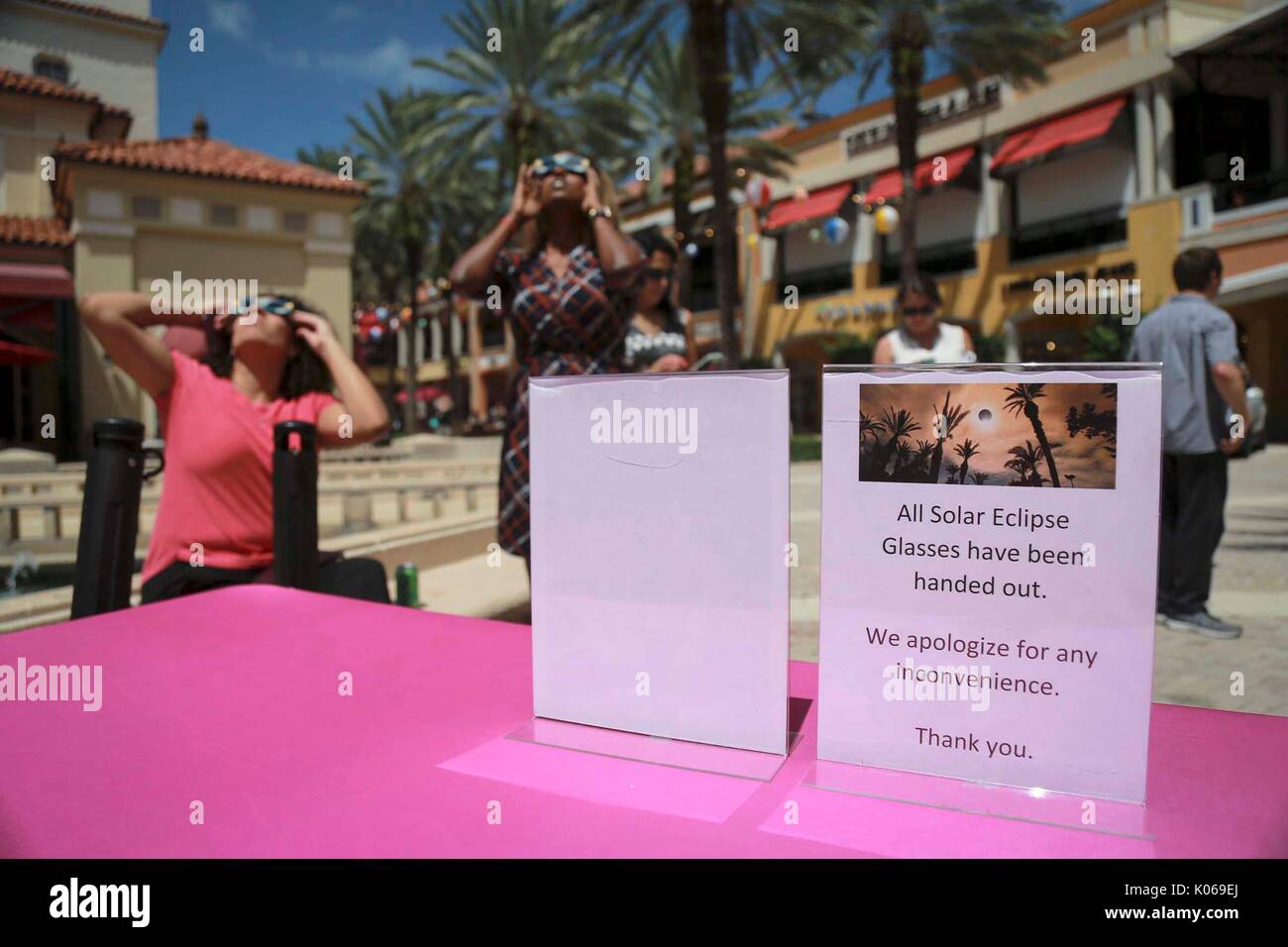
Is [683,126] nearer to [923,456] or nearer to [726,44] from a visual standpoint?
[726,44]

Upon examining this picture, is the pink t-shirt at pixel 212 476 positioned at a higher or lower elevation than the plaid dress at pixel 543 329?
lower

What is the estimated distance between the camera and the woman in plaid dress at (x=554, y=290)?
239 cm

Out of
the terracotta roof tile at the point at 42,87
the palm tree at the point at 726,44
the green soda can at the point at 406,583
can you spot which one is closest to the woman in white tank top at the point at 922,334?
the green soda can at the point at 406,583

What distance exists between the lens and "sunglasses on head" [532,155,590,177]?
223 centimetres

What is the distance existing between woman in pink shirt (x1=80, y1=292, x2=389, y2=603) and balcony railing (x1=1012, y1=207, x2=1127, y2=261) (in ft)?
65.5

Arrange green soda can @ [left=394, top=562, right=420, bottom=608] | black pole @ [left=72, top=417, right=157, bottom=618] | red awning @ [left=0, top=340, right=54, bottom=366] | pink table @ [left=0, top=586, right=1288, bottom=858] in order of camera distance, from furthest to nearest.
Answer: red awning @ [left=0, top=340, right=54, bottom=366] → green soda can @ [left=394, top=562, right=420, bottom=608] → black pole @ [left=72, top=417, right=157, bottom=618] → pink table @ [left=0, top=586, right=1288, bottom=858]

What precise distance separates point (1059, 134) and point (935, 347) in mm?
17633

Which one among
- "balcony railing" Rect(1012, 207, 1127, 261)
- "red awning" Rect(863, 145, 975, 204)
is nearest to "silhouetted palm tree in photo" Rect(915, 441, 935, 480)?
"balcony railing" Rect(1012, 207, 1127, 261)

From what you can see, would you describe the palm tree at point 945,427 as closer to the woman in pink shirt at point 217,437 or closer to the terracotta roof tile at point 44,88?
the woman in pink shirt at point 217,437

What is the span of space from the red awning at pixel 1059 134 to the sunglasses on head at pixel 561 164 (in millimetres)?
18530

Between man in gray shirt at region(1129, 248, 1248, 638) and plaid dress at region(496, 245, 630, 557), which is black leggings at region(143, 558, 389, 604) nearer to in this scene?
plaid dress at region(496, 245, 630, 557)
